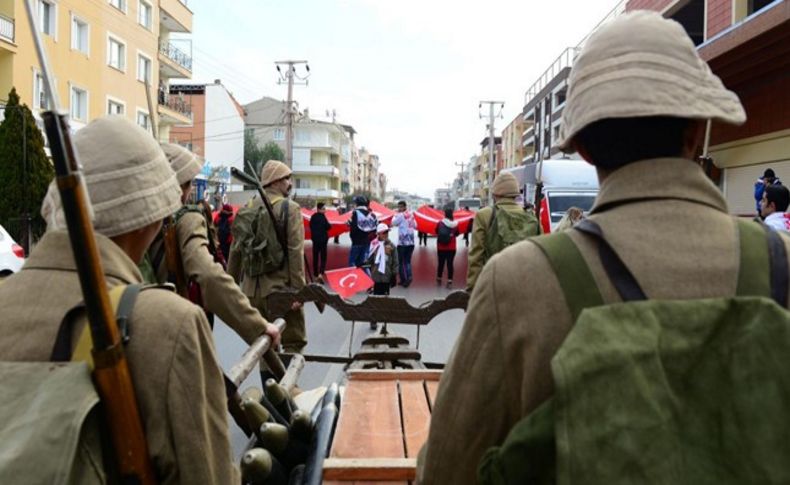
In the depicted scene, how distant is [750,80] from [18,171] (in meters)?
18.7

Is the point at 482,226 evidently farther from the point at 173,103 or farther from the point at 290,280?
the point at 173,103

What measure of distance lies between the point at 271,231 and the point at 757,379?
16.2ft

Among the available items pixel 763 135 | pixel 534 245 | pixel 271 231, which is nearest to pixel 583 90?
pixel 534 245

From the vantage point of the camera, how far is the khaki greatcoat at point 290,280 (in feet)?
18.6

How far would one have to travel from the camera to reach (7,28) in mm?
22234

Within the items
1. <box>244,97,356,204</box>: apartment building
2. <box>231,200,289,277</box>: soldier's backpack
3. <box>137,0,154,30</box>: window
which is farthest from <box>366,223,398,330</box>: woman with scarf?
<box>244,97,356,204</box>: apartment building

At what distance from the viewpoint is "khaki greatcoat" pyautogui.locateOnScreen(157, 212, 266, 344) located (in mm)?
3381

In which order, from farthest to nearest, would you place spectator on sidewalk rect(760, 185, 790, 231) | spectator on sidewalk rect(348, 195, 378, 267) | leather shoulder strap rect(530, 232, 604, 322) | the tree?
the tree → spectator on sidewalk rect(348, 195, 378, 267) → spectator on sidewalk rect(760, 185, 790, 231) → leather shoulder strap rect(530, 232, 604, 322)

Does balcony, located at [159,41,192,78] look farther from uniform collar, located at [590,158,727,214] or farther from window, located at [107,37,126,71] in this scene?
uniform collar, located at [590,158,727,214]

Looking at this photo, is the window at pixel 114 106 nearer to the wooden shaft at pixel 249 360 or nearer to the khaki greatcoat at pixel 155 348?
the wooden shaft at pixel 249 360

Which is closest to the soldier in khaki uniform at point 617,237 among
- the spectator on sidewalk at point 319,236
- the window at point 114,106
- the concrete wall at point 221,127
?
the spectator on sidewalk at point 319,236

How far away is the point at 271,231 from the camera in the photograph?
5.74 meters

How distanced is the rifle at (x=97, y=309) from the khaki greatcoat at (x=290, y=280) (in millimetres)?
4106

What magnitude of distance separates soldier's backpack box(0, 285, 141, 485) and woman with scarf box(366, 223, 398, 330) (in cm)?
934
